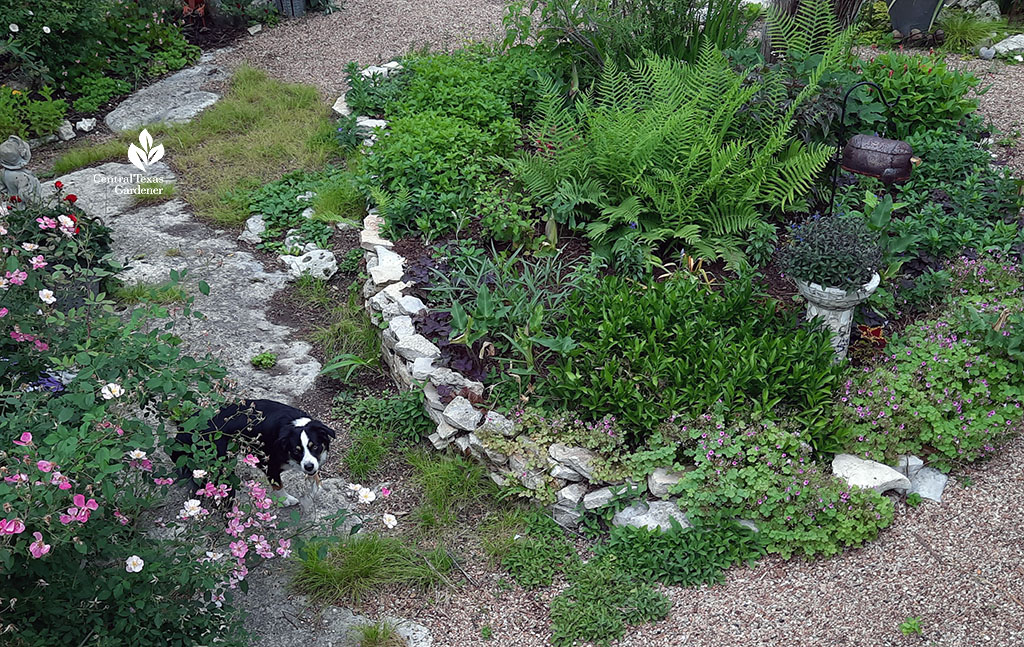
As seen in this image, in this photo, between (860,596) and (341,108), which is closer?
(860,596)

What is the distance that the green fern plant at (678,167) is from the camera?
16.4 feet

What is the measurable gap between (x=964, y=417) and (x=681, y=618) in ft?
5.39

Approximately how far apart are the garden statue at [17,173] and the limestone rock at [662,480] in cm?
400

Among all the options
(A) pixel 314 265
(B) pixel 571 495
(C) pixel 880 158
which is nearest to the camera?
(B) pixel 571 495

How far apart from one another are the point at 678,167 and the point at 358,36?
5422 millimetres

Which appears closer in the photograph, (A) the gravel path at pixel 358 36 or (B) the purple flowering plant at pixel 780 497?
(B) the purple flowering plant at pixel 780 497

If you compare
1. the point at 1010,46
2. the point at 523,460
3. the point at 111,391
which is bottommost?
the point at 523,460

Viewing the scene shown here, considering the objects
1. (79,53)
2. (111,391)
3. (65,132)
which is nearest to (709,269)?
(111,391)

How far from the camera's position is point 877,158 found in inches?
201

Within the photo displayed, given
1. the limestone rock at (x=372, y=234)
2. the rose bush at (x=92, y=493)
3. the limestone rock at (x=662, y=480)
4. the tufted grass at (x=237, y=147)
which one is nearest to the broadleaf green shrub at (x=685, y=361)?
the limestone rock at (x=662, y=480)

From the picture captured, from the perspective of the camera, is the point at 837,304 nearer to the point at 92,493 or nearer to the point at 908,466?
the point at 908,466

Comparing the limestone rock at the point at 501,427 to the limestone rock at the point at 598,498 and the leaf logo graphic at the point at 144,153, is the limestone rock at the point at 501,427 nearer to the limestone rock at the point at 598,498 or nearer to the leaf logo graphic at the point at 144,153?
the limestone rock at the point at 598,498

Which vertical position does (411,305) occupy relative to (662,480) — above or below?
above

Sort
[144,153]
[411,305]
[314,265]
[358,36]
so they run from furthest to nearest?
[358,36], [144,153], [314,265], [411,305]
